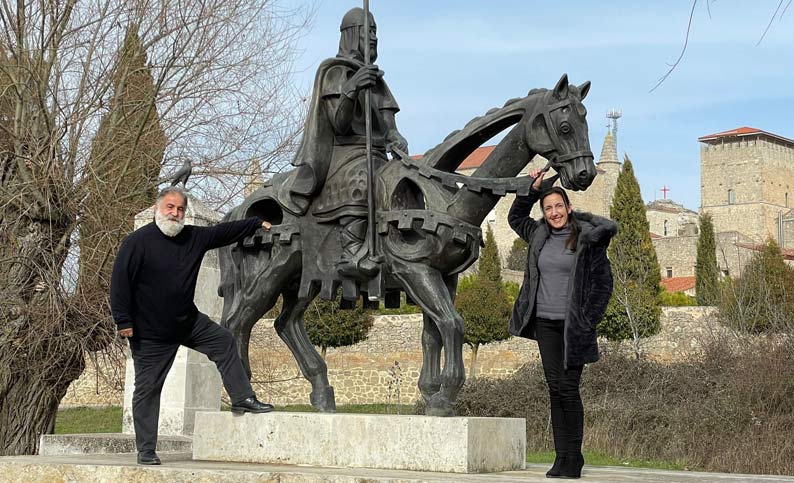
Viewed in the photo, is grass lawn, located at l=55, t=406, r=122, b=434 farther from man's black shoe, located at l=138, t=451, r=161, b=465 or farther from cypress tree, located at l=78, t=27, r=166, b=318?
man's black shoe, located at l=138, t=451, r=161, b=465

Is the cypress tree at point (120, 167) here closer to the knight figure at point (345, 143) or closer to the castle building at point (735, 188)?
the knight figure at point (345, 143)

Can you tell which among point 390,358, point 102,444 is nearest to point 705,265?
point 390,358

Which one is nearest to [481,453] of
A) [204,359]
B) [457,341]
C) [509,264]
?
[457,341]

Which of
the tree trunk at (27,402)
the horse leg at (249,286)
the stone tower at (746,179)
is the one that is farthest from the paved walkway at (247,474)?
the stone tower at (746,179)

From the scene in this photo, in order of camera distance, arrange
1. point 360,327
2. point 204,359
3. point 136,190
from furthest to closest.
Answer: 1. point 360,327
2. point 136,190
3. point 204,359

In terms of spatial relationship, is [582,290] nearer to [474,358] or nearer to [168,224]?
[168,224]

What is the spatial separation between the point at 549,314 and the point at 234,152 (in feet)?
31.4

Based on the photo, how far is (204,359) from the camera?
11516 millimetres

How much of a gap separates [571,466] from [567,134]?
78.6 inches

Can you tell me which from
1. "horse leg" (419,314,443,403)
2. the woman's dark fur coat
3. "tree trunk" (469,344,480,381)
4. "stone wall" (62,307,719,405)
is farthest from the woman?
"tree trunk" (469,344,480,381)

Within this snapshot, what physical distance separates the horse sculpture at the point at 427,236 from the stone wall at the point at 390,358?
20.2m

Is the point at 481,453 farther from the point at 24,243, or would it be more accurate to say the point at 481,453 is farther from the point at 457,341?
the point at 24,243

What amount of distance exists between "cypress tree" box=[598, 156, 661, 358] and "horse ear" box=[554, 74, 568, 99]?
1740 centimetres

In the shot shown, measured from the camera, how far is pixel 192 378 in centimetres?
1137
